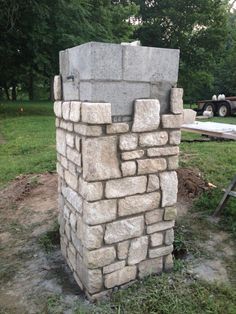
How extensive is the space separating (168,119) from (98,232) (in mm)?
1146

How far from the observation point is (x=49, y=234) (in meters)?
3.85

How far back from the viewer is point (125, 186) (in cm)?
269

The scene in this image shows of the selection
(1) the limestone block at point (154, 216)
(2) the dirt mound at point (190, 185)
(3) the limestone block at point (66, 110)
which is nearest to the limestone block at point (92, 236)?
(1) the limestone block at point (154, 216)

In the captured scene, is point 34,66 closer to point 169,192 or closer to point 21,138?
point 21,138

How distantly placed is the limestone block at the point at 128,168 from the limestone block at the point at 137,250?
2.11 ft

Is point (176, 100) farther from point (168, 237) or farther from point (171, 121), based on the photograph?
point (168, 237)

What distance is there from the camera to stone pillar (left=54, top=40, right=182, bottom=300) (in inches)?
99.0

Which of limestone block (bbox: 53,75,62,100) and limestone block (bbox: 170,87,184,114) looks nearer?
limestone block (bbox: 170,87,184,114)

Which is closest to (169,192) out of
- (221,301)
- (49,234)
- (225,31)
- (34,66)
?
(221,301)

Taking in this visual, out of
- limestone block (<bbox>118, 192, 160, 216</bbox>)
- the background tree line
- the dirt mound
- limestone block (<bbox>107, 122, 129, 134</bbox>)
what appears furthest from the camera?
the background tree line

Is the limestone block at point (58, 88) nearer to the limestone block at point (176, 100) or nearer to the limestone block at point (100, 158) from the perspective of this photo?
the limestone block at point (100, 158)

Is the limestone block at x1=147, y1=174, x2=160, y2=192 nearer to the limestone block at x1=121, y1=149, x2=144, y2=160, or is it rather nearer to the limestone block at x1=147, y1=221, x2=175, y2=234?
the limestone block at x1=121, y1=149, x2=144, y2=160

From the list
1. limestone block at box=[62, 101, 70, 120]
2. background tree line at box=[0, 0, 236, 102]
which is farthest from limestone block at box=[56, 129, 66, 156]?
background tree line at box=[0, 0, 236, 102]

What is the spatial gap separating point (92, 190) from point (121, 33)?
1432cm
